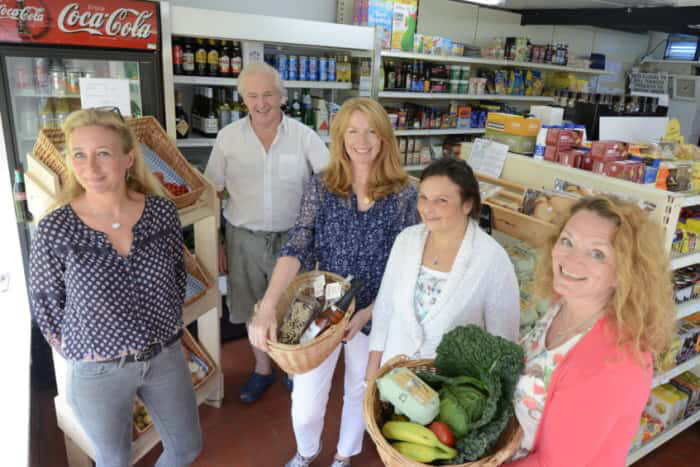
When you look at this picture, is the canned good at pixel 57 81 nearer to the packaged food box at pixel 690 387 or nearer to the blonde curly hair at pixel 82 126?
the blonde curly hair at pixel 82 126

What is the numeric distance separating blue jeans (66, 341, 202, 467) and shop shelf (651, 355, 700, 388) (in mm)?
2291

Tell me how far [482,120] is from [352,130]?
169 inches

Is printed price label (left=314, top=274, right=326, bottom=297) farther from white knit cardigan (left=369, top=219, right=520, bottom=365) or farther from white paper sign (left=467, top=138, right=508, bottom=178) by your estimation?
white paper sign (left=467, top=138, right=508, bottom=178)

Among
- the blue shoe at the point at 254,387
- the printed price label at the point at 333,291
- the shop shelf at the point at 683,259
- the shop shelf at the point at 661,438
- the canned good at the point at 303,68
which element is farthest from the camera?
the canned good at the point at 303,68

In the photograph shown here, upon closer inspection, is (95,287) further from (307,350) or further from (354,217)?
(354,217)

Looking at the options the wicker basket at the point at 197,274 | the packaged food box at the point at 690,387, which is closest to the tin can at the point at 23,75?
the wicker basket at the point at 197,274

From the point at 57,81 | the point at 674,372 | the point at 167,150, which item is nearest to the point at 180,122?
the point at 57,81

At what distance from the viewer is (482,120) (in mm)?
5922

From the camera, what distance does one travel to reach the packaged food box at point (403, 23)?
15.6ft

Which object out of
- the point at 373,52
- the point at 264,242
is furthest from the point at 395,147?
the point at 373,52

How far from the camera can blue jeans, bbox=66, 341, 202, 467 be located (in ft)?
5.67

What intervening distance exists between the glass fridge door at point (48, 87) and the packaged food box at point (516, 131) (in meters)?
2.22

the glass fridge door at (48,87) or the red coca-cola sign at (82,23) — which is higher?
the red coca-cola sign at (82,23)

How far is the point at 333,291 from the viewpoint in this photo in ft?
6.31
